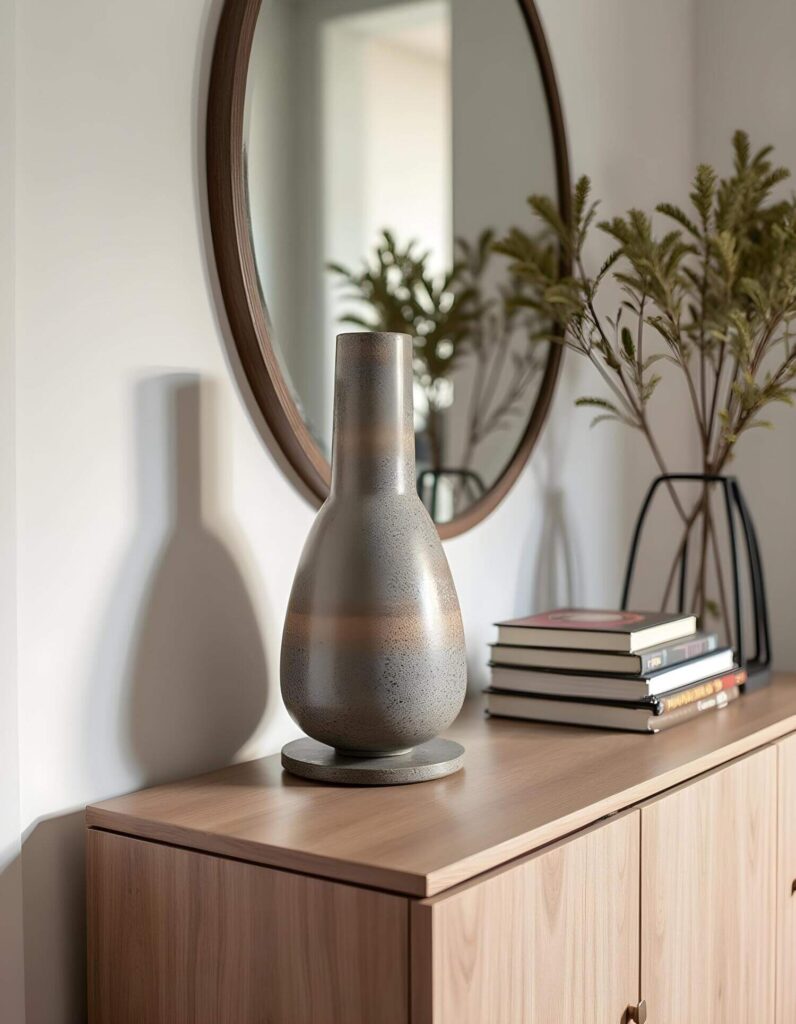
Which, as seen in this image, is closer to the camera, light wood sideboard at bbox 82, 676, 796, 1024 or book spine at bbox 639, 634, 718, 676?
light wood sideboard at bbox 82, 676, 796, 1024

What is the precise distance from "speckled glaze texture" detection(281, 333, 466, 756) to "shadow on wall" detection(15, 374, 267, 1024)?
12 cm

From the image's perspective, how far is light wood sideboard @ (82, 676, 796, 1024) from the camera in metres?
0.88

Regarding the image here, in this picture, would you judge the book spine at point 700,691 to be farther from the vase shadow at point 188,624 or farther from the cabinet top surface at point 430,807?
the vase shadow at point 188,624

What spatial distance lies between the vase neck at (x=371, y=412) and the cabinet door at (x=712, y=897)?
41cm

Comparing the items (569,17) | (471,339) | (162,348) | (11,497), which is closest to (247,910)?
(11,497)

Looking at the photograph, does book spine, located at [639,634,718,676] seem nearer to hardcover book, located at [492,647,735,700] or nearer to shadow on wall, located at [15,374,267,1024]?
hardcover book, located at [492,647,735,700]

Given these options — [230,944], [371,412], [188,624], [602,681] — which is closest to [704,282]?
[602,681]

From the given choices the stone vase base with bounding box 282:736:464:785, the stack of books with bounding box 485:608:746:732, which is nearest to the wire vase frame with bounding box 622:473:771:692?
the stack of books with bounding box 485:608:746:732

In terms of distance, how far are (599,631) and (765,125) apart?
3.70 ft

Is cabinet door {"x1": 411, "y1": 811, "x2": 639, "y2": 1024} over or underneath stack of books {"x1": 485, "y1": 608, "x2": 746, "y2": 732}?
underneath

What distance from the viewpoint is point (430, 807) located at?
1.03 metres

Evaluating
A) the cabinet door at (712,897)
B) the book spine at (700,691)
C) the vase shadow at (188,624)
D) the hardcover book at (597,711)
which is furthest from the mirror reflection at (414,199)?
the cabinet door at (712,897)

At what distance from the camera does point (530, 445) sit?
1708 millimetres

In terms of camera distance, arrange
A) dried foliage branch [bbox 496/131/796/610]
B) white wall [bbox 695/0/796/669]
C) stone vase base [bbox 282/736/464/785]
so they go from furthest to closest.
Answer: white wall [bbox 695/0/796/669] < dried foliage branch [bbox 496/131/796/610] < stone vase base [bbox 282/736/464/785]
